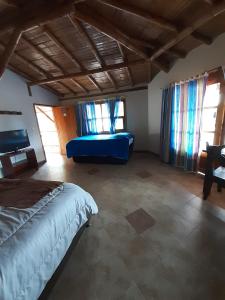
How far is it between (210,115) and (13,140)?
447 centimetres

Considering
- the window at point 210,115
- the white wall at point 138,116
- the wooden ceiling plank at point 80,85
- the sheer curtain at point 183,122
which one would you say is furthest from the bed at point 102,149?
the wooden ceiling plank at point 80,85

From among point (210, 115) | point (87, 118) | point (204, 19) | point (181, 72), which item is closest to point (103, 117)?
point (87, 118)

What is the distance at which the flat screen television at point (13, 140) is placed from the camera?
3.47m

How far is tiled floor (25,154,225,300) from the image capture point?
44.4 inches

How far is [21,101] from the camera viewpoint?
13.3 feet

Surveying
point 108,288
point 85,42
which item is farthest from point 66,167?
point 108,288

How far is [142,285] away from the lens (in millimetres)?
1156

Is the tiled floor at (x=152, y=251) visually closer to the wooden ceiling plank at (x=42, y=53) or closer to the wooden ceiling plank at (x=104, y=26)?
the wooden ceiling plank at (x=104, y=26)

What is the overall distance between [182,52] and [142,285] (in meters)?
3.62

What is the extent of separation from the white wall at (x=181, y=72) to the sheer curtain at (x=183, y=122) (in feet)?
0.69

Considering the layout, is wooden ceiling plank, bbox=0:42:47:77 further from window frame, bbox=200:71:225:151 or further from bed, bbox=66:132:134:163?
window frame, bbox=200:71:225:151

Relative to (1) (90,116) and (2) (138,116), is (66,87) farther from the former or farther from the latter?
(2) (138,116)

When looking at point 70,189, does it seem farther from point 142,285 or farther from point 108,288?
point 142,285

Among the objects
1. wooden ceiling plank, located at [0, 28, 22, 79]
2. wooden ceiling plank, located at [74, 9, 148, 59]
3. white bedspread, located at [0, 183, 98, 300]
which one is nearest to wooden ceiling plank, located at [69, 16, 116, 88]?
wooden ceiling plank, located at [74, 9, 148, 59]
